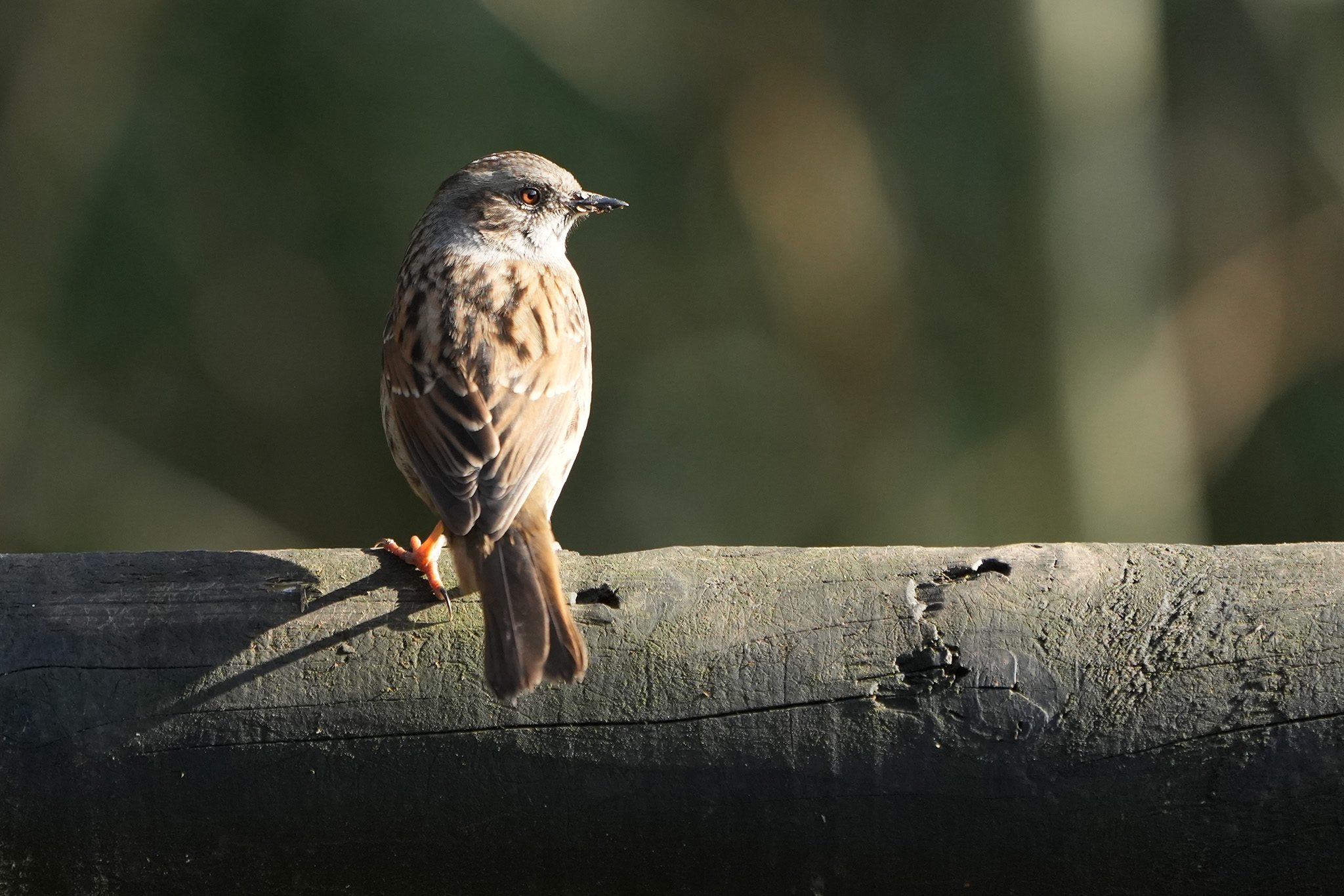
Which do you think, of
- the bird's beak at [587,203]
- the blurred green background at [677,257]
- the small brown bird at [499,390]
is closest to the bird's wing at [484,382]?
Answer: the small brown bird at [499,390]

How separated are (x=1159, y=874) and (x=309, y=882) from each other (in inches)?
46.8

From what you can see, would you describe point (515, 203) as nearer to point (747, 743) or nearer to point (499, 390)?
point (499, 390)

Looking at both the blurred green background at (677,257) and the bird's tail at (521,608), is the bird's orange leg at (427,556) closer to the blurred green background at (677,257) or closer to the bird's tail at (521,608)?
the bird's tail at (521,608)

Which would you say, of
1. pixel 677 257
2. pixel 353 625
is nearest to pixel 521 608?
pixel 353 625

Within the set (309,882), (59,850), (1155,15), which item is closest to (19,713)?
(59,850)

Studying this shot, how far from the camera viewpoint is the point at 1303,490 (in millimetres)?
6871

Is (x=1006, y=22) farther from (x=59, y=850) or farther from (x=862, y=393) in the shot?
(x=59, y=850)

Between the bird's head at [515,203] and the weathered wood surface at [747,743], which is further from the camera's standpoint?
the bird's head at [515,203]

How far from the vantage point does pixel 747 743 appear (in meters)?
2.08

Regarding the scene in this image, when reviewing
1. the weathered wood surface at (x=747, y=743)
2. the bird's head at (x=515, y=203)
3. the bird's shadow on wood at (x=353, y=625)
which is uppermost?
the bird's head at (x=515, y=203)

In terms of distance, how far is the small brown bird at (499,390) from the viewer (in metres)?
2.33

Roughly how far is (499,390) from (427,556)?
831 millimetres

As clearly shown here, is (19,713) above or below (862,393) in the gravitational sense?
below

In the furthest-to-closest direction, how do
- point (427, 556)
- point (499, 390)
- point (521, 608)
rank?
point (499, 390)
point (427, 556)
point (521, 608)
